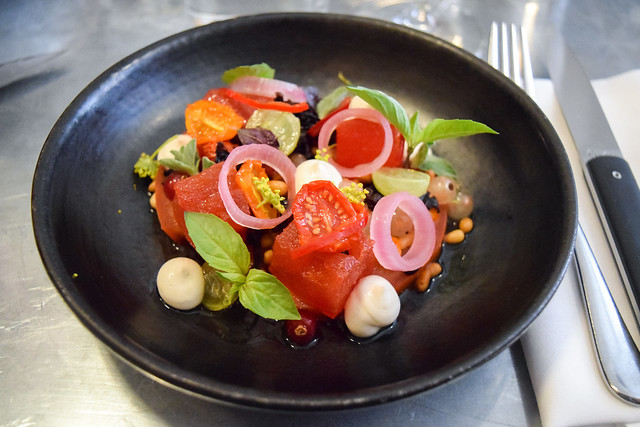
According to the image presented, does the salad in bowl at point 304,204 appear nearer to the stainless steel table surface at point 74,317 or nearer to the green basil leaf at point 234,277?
the green basil leaf at point 234,277

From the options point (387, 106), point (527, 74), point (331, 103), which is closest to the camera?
point (387, 106)

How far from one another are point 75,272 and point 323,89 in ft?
4.32

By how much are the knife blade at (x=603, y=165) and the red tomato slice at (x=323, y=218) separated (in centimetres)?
90

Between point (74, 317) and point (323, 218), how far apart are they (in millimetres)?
897

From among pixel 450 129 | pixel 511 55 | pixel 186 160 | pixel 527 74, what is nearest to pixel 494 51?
pixel 511 55

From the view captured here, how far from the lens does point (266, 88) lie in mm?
1972

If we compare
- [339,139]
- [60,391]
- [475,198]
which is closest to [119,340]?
[60,391]

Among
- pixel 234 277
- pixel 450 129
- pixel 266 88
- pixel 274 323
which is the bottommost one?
pixel 274 323

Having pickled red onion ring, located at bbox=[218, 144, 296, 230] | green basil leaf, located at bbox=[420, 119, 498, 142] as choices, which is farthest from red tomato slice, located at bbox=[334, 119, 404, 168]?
pickled red onion ring, located at bbox=[218, 144, 296, 230]

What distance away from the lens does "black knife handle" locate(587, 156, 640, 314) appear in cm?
168

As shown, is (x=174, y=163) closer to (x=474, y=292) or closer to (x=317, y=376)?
(x=317, y=376)

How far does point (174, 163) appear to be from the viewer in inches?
68.6

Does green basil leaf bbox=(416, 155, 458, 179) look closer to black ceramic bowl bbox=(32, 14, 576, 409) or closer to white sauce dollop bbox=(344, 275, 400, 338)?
black ceramic bowl bbox=(32, 14, 576, 409)

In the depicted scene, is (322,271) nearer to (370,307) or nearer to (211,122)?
(370,307)
